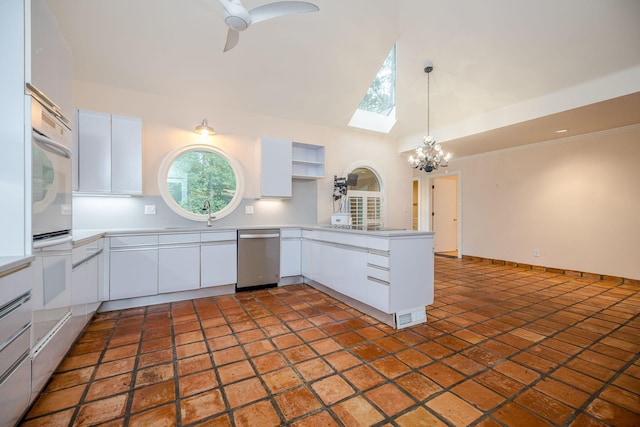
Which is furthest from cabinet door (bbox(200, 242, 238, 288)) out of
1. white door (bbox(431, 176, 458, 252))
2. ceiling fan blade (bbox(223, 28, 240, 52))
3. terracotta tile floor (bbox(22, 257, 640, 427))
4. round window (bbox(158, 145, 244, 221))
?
white door (bbox(431, 176, 458, 252))

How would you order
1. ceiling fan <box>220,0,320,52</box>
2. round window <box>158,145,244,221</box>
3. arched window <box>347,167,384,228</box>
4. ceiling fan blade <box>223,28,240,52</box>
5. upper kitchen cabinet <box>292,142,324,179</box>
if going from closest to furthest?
ceiling fan <box>220,0,320,52</box> → ceiling fan blade <box>223,28,240,52</box> → round window <box>158,145,244,221</box> → upper kitchen cabinet <box>292,142,324,179</box> → arched window <box>347,167,384,228</box>

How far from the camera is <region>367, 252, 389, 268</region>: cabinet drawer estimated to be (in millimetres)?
2596

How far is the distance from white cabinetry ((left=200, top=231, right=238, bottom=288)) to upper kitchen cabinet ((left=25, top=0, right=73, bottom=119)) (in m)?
1.89

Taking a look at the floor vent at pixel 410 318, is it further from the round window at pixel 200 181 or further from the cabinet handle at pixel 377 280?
the round window at pixel 200 181

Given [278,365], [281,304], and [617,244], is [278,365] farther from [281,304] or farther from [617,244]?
[617,244]

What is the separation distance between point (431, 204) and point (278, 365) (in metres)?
6.27

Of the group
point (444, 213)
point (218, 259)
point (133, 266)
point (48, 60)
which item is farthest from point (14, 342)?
point (444, 213)

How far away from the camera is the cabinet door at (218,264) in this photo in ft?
11.2

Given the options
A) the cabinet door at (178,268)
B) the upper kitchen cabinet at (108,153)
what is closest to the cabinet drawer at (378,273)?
the cabinet door at (178,268)

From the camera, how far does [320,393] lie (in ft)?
5.37

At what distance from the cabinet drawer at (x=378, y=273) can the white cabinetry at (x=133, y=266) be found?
2.46 metres

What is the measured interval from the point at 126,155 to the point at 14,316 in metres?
2.46

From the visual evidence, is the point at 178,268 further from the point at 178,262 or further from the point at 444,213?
the point at 444,213

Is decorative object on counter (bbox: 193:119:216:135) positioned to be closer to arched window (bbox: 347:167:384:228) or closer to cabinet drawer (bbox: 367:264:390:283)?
arched window (bbox: 347:167:384:228)
